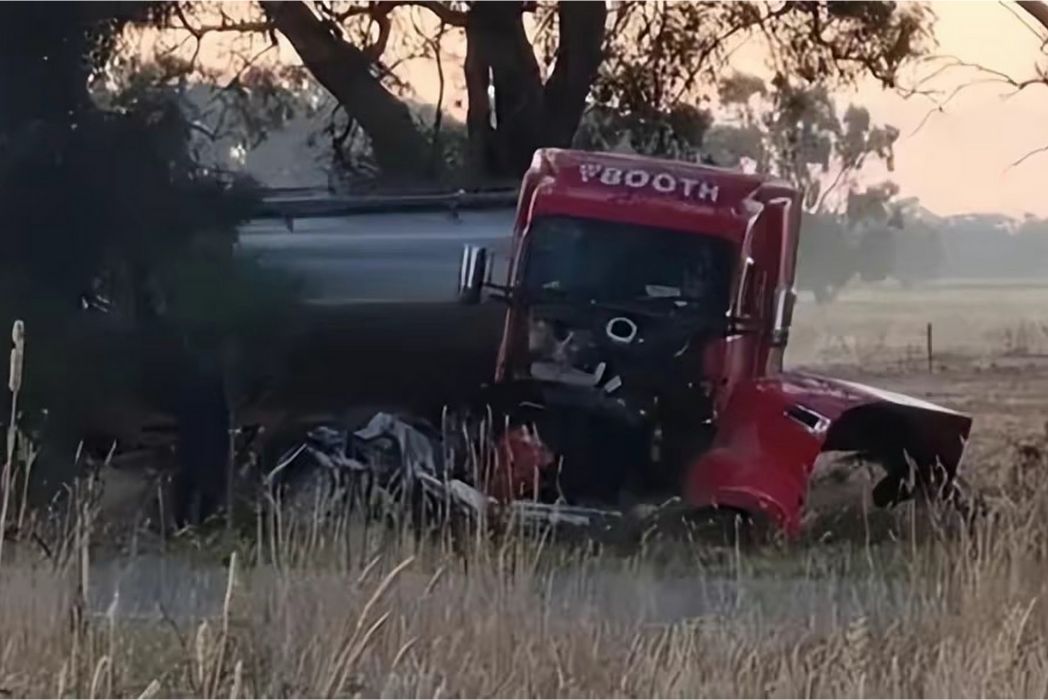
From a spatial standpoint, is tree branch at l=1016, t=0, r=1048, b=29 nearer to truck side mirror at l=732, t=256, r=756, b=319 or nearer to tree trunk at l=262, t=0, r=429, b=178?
truck side mirror at l=732, t=256, r=756, b=319

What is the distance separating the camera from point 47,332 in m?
4.55

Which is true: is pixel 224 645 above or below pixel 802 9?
below

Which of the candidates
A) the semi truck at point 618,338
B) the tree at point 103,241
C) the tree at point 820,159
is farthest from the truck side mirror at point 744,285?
the tree at point 103,241

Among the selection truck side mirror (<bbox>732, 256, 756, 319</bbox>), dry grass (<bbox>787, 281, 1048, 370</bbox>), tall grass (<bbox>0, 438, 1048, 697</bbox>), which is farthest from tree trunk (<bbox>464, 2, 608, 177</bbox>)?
tall grass (<bbox>0, 438, 1048, 697</bbox>)

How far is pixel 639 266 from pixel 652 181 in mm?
252

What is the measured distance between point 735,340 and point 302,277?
127cm

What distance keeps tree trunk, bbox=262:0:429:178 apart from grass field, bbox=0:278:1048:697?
110 cm

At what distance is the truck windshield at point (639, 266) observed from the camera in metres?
4.35

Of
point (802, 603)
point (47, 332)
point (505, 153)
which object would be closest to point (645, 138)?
point (505, 153)

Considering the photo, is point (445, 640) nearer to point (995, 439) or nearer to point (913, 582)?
point (913, 582)

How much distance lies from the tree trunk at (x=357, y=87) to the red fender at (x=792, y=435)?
1190mm

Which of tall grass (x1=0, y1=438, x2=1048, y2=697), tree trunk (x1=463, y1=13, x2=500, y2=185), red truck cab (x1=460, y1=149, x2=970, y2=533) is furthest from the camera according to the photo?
tree trunk (x1=463, y1=13, x2=500, y2=185)

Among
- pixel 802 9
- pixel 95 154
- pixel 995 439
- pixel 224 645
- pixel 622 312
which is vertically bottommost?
pixel 224 645

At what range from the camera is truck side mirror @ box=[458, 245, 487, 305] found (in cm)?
441
